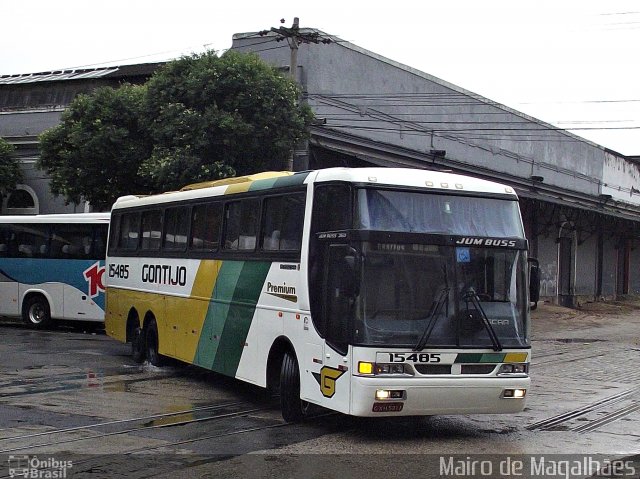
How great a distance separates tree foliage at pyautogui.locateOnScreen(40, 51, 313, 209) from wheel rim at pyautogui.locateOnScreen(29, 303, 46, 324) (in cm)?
403

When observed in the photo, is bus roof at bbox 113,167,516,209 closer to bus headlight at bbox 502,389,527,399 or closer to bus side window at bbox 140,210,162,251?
bus headlight at bbox 502,389,527,399

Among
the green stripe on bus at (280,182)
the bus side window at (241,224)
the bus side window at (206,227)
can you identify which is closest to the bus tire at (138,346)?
the bus side window at (206,227)

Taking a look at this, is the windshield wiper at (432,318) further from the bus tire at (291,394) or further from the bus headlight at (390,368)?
the bus tire at (291,394)

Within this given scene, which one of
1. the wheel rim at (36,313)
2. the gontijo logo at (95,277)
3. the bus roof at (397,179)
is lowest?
the wheel rim at (36,313)

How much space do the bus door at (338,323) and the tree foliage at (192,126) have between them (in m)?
13.7

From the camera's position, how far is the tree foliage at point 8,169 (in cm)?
3441

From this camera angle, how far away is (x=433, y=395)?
32.6ft

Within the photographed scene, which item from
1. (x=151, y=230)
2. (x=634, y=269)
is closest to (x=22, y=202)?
(x=151, y=230)

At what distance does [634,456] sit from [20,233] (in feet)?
65.6

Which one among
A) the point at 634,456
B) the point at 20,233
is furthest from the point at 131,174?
the point at 634,456

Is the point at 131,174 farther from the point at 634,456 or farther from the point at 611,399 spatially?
the point at 634,456

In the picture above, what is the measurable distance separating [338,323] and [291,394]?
1.47 meters

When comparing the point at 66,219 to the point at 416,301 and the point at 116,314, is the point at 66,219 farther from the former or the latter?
the point at 416,301

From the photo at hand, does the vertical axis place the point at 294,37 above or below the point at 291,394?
above
